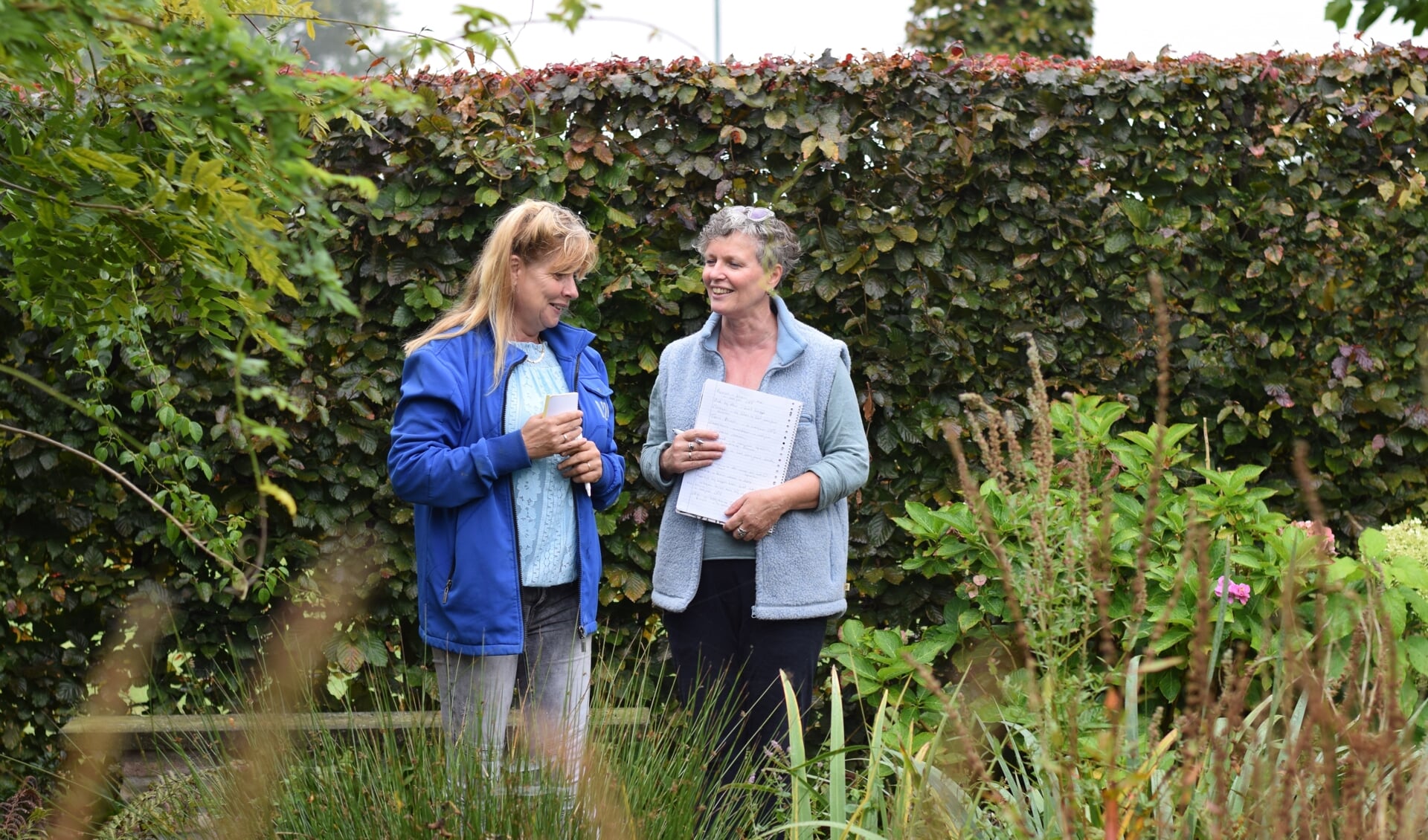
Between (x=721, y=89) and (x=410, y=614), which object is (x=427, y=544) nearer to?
(x=410, y=614)

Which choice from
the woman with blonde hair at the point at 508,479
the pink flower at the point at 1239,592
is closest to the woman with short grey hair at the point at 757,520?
the woman with blonde hair at the point at 508,479

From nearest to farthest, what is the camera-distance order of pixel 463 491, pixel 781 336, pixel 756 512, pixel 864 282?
1. pixel 463 491
2. pixel 756 512
3. pixel 781 336
4. pixel 864 282

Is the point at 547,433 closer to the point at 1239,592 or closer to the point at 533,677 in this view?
the point at 533,677

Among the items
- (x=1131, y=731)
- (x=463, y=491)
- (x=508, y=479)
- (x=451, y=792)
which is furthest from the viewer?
(x=508, y=479)

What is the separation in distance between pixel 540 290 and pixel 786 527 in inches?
36.4

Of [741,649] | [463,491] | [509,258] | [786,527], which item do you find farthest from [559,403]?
[741,649]

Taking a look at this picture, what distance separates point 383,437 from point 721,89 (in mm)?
1684

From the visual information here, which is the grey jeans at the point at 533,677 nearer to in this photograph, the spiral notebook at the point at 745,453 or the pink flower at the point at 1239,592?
the spiral notebook at the point at 745,453

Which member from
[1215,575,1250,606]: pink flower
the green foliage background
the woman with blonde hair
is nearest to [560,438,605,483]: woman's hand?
Answer: the woman with blonde hair

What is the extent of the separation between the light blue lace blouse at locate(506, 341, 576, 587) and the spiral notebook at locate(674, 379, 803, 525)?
1.17ft

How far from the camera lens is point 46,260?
2.05 m

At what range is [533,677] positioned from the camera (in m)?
3.09

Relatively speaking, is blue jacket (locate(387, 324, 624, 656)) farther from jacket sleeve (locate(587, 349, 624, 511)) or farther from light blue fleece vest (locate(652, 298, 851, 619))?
light blue fleece vest (locate(652, 298, 851, 619))

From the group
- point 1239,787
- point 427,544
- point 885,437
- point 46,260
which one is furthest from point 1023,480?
point 885,437
